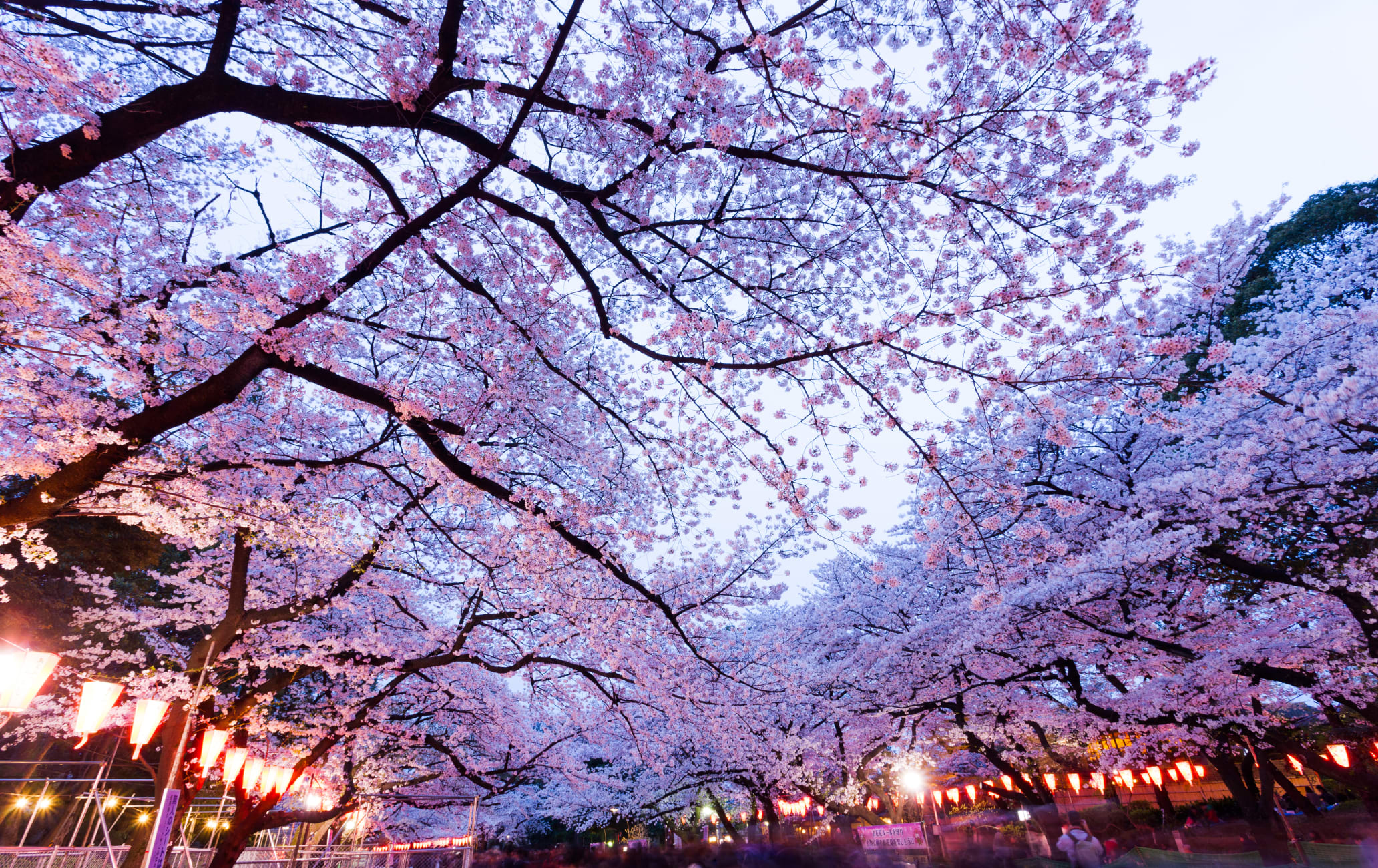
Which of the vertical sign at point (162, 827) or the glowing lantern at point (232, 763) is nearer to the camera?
the vertical sign at point (162, 827)

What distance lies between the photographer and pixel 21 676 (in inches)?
215

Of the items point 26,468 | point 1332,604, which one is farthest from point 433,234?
point 1332,604

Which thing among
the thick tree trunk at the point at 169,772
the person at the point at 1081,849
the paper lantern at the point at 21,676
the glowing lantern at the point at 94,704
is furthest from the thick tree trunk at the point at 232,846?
the person at the point at 1081,849

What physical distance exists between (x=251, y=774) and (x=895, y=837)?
16.8 metres

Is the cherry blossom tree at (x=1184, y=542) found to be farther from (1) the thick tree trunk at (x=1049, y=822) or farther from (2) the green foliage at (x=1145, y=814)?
(2) the green foliage at (x=1145, y=814)

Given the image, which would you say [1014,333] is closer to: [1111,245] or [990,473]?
[1111,245]

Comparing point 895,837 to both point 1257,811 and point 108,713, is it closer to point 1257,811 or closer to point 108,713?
point 1257,811

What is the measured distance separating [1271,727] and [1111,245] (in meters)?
11.9

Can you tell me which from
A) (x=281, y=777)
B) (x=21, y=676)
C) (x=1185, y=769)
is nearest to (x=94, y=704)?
(x=21, y=676)

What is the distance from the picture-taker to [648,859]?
12406 millimetres

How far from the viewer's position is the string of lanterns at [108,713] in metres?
5.43

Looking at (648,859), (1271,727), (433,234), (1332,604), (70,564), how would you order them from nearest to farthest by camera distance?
1. (433,234)
2. (1332,604)
3. (1271,727)
4. (648,859)
5. (70,564)

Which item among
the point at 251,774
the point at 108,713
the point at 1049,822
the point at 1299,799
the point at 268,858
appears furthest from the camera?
the point at 1299,799

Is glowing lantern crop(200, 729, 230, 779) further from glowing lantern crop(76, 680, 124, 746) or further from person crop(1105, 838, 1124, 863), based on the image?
person crop(1105, 838, 1124, 863)
